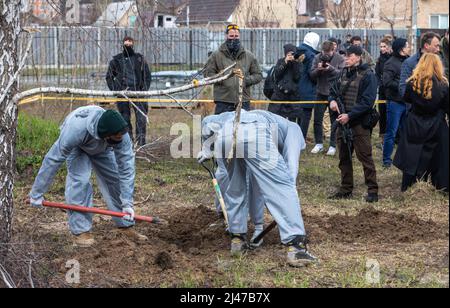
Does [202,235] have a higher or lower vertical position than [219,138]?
lower

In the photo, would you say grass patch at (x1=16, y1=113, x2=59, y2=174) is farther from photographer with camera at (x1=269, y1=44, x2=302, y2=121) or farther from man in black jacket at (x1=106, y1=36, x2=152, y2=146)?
photographer with camera at (x1=269, y1=44, x2=302, y2=121)

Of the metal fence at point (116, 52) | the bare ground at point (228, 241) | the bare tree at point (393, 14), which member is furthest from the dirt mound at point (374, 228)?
the bare tree at point (393, 14)

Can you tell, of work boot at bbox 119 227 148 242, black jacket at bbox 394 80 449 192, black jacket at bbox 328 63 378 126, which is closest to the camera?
work boot at bbox 119 227 148 242

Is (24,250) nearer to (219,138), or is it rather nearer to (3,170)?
(3,170)

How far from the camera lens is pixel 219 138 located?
7047mm

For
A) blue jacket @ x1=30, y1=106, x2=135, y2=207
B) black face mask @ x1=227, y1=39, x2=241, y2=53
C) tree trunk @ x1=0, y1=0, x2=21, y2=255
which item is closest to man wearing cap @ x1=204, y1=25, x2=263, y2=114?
black face mask @ x1=227, y1=39, x2=241, y2=53

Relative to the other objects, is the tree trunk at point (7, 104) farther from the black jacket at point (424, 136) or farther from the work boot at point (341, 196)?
the black jacket at point (424, 136)

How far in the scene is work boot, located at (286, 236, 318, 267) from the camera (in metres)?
6.85

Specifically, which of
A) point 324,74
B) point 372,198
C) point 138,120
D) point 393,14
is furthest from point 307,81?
point 393,14

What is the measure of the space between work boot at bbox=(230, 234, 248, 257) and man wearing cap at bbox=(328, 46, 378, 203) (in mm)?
2880

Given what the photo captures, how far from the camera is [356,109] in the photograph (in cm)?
966
